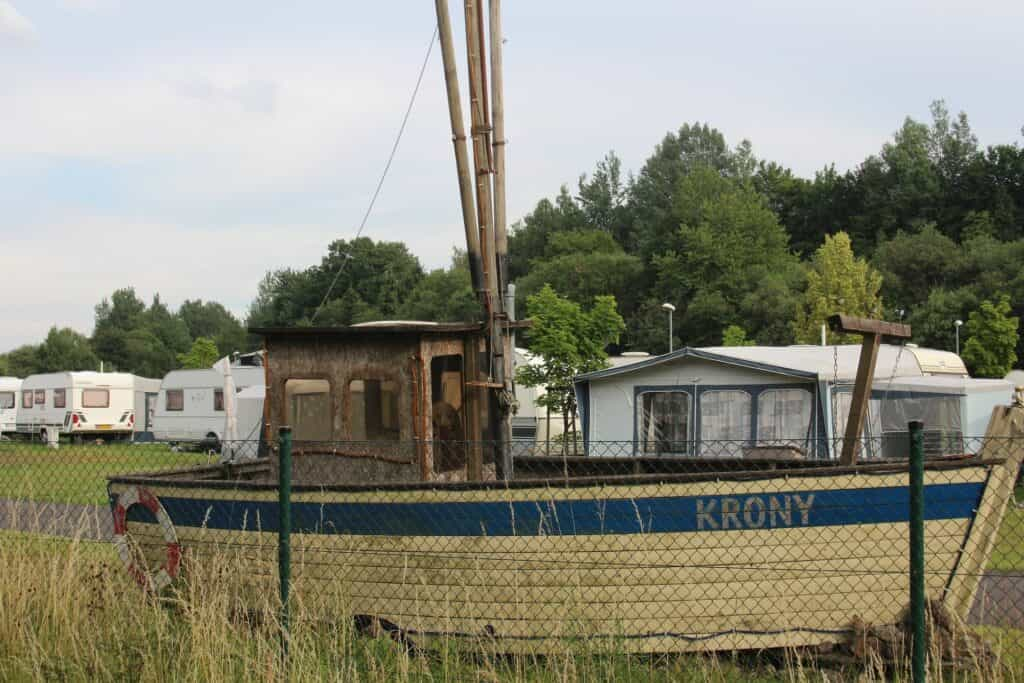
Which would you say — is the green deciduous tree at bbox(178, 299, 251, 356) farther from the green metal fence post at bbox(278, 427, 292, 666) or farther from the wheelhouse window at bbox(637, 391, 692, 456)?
the green metal fence post at bbox(278, 427, 292, 666)

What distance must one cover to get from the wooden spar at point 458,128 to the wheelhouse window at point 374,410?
4.48ft

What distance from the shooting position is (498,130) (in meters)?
9.80

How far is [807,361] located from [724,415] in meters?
1.71

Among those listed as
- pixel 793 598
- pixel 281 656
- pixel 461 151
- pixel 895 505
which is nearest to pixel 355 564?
pixel 281 656

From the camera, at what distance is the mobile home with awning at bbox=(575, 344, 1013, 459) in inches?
699

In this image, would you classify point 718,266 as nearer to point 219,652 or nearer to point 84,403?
point 84,403

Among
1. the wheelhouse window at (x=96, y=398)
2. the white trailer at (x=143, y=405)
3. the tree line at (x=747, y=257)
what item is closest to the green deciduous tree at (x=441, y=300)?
the tree line at (x=747, y=257)

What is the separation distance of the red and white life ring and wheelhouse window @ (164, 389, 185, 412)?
27.8 metres

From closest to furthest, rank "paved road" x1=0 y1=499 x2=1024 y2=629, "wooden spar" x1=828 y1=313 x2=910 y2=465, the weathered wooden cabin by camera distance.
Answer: "wooden spar" x1=828 y1=313 x2=910 y2=465
"paved road" x1=0 y1=499 x2=1024 y2=629
the weathered wooden cabin

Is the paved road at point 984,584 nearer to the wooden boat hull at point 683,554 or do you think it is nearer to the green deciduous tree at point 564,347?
the wooden boat hull at point 683,554

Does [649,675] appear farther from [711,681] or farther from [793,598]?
[793,598]

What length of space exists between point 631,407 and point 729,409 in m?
1.93

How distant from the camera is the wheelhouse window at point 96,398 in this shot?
3794 cm

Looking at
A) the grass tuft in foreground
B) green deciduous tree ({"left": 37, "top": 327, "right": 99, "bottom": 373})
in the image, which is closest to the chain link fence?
the grass tuft in foreground
